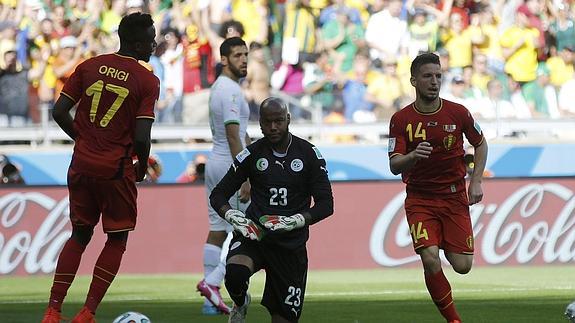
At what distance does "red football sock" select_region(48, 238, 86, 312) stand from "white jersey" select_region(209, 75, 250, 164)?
249 cm

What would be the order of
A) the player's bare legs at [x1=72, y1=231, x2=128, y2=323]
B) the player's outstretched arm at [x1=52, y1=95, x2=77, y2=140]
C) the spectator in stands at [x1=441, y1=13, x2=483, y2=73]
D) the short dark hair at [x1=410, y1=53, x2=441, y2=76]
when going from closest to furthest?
the player's bare legs at [x1=72, y1=231, x2=128, y2=323]
the player's outstretched arm at [x1=52, y1=95, x2=77, y2=140]
the short dark hair at [x1=410, y1=53, x2=441, y2=76]
the spectator in stands at [x1=441, y1=13, x2=483, y2=73]

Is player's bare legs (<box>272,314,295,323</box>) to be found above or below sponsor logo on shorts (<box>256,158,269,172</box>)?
below

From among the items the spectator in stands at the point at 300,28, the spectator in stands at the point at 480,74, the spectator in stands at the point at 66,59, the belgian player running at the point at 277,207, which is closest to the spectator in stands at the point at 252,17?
the spectator in stands at the point at 300,28

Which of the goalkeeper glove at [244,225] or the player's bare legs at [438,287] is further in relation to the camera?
the player's bare legs at [438,287]

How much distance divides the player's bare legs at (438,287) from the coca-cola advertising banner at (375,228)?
24.5 ft

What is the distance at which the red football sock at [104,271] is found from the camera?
29.8 ft

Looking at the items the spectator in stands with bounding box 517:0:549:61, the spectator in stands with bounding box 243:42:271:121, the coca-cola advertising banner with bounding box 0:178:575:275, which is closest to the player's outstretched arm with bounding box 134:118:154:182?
the coca-cola advertising banner with bounding box 0:178:575:275

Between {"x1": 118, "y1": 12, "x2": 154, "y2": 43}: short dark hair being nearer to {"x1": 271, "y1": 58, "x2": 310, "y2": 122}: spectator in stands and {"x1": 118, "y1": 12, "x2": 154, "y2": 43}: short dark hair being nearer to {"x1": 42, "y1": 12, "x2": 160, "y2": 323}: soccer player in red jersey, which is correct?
{"x1": 42, "y1": 12, "x2": 160, "y2": 323}: soccer player in red jersey

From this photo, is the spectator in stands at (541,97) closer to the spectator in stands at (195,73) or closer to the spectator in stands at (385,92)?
the spectator in stands at (385,92)

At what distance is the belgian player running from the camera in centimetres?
846

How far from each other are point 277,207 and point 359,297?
5.01 m

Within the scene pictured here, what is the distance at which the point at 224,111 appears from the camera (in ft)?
A: 37.3

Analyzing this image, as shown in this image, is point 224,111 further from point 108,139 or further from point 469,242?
point 469,242

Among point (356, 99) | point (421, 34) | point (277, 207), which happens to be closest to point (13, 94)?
point (356, 99)
